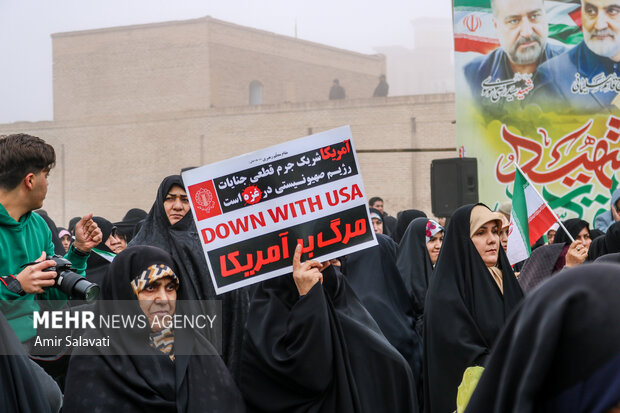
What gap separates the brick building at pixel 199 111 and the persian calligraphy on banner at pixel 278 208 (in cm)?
1426

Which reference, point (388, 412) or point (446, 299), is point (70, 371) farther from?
point (446, 299)

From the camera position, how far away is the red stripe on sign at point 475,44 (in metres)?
12.0

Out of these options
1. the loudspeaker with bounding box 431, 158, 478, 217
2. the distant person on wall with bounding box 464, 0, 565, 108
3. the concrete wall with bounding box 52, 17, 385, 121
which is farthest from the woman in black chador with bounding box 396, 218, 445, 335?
the concrete wall with bounding box 52, 17, 385, 121

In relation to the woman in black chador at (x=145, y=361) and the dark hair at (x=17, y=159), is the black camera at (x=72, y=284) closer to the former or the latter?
the woman in black chador at (x=145, y=361)

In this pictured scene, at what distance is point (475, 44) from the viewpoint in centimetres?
1201

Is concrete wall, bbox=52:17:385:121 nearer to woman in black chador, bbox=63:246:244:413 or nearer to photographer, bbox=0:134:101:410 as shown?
photographer, bbox=0:134:101:410

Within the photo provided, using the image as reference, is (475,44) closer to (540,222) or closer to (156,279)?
(540,222)

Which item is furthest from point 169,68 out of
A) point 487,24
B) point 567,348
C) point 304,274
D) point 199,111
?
point 567,348

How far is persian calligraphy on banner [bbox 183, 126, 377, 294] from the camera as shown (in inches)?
127

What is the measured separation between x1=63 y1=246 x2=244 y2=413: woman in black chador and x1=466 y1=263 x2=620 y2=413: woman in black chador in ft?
5.71

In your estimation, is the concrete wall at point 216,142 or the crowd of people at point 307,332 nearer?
the crowd of people at point 307,332

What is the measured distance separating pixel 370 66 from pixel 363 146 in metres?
13.2

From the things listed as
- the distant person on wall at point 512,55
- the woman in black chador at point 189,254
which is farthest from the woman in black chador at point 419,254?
the distant person on wall at point 512,55

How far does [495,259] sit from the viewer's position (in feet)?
13.4
